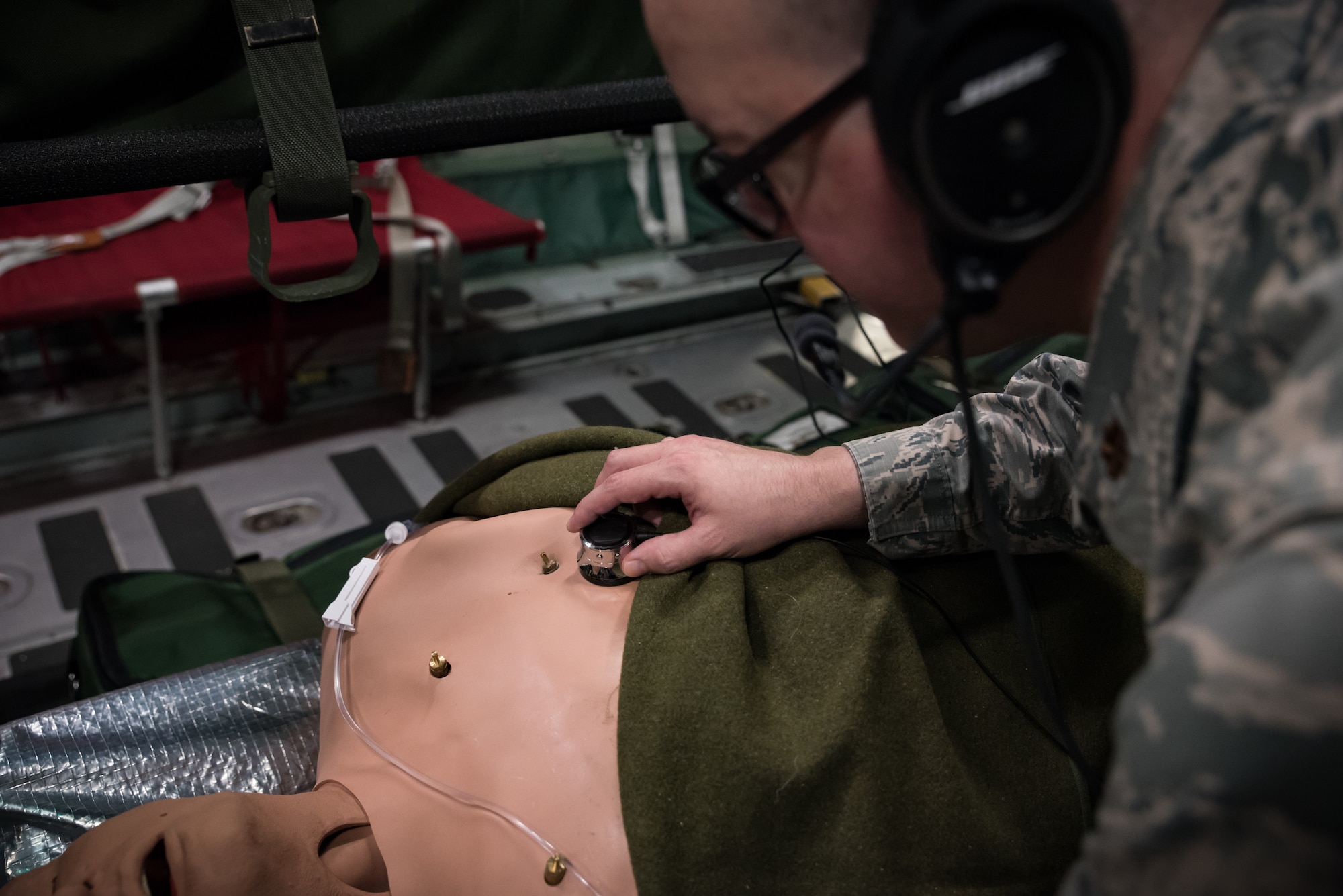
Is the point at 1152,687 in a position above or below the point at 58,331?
above

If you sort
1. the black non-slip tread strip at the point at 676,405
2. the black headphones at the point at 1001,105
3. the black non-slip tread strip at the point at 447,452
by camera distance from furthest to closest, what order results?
the black non-slip tread strip at the point at 676,405
the black non-slip tread strip at the point at 447,452
the black headphones at the point at 1001,105

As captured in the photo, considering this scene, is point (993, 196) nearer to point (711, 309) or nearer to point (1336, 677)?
point (1336, 677)

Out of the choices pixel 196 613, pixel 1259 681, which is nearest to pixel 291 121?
pixel 196 613

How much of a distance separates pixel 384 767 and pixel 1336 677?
2.65 feet

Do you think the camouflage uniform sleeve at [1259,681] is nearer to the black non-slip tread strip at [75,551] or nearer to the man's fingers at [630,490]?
the man's fingers at [630,490]

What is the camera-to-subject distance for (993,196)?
1.98ft

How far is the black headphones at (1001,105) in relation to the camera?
564mm

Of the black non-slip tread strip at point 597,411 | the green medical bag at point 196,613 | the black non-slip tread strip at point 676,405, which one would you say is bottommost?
the black non-slip tread strip at point 676,405

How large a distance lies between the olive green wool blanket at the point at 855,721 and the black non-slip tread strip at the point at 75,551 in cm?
151

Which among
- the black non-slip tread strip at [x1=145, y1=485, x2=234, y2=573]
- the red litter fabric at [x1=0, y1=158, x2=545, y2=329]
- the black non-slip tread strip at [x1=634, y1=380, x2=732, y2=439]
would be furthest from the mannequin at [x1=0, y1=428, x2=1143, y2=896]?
the black non-slip tread strip at [x1=634, y1=380, x2=732, y2=439]

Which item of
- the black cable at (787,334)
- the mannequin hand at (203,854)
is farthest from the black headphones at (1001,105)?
the mannequin hand at (203,854)

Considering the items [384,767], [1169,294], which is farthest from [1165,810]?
[384,767]

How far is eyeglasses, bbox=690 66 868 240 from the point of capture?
65 centimetres

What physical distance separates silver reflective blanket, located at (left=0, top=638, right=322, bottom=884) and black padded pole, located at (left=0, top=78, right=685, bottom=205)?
0.63 m
